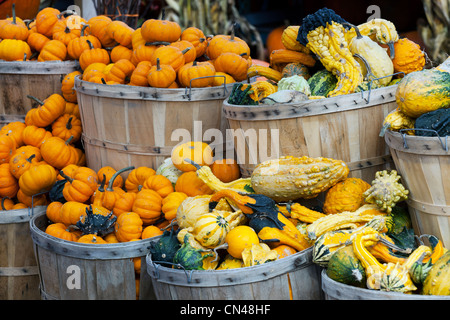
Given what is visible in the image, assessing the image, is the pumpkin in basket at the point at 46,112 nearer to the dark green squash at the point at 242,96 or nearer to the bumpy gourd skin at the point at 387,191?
the dark green squash at the point at 242,96

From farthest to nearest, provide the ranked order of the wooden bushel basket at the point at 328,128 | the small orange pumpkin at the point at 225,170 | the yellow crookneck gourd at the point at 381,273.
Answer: the small orange pumpkin at the point at 225,170 → the wooden bushel basket at the point at 328,128 → the yellow crookneck gourd at the point at 381,273

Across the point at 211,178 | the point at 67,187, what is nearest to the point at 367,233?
the point at 211,178

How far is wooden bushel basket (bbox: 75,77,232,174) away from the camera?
3590 mm

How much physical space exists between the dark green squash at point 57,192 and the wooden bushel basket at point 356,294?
201 centimetres

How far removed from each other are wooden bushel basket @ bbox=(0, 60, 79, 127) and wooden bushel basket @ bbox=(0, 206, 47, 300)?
1101 mm

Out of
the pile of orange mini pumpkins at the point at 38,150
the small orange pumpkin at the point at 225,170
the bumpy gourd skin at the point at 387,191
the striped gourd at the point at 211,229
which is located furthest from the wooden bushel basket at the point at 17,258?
the bumpy gourd skin at the point at 387,191

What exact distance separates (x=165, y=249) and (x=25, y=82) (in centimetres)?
234

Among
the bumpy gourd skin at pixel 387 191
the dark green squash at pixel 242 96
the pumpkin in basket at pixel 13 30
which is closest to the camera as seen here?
the bumpy gourd skin at pixel 387 191

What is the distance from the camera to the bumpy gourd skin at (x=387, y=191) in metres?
2.71

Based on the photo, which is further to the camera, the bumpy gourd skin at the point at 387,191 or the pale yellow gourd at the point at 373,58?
the pale yellow gourd at the point at 373,58

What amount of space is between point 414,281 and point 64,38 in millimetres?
3489

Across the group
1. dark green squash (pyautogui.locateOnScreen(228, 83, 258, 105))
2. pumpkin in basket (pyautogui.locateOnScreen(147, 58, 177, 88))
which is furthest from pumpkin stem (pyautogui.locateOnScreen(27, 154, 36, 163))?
dark green squash (pyautogui.locateOnScreen(228, 83, 258, 105))

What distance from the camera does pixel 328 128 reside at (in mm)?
3012

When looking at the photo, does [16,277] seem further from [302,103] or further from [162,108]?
[302,103]
